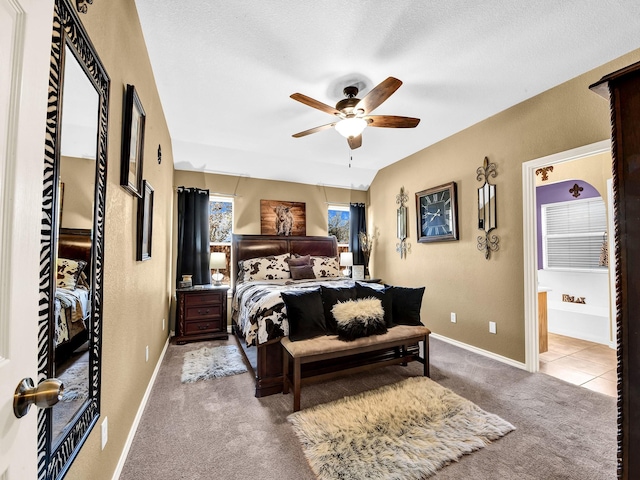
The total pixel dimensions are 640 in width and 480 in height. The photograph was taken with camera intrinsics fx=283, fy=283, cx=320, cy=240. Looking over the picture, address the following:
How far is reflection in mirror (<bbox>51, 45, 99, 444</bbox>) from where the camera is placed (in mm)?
878

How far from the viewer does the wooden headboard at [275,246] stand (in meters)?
4.43

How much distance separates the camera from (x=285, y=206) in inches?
193

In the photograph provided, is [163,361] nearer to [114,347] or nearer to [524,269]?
[114,347]

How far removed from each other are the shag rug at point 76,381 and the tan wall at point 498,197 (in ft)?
11.3

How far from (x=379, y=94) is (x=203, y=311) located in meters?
3.31

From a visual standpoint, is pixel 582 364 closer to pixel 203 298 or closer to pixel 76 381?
pixel 76 381

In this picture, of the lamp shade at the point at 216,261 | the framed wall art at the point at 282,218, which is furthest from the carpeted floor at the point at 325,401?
the framed wall art at the point at 282,218

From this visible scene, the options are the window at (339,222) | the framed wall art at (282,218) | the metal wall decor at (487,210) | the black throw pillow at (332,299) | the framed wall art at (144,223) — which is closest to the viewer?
the framed wall art at (144,223)

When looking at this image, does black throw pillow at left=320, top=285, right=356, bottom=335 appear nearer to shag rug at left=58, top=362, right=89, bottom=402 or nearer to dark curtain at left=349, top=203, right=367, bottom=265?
shag rug at left=58, top=362, right=89, bottom=402

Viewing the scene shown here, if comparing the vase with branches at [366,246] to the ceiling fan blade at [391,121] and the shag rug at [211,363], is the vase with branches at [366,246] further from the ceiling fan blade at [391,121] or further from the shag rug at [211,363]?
the ceiling fan blade at [391,121]

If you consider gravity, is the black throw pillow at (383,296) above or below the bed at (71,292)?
below

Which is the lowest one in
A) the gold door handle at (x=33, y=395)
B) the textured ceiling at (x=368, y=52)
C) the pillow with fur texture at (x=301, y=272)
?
the pillow with fur texture at (x=301, y=272)

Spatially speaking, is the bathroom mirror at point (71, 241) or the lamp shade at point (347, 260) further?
the lamp shade at point (347, 260)

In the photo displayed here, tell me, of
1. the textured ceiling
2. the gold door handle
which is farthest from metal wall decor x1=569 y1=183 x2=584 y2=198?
the gold door handle
